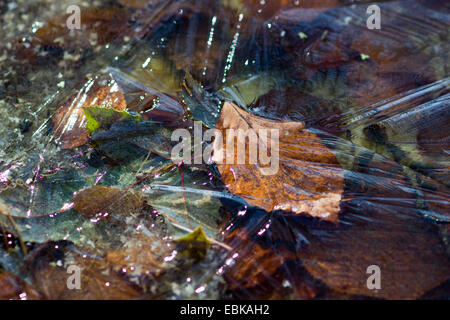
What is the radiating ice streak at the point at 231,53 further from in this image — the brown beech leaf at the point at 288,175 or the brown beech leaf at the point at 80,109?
the brown beech leaf at the point at 80,109

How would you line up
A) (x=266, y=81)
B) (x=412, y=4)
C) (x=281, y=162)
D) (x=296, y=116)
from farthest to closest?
1. (x=412, y=4)
2. (x=266, y=81)
3. (x=296, y=116)
4. (x=281, y=162)

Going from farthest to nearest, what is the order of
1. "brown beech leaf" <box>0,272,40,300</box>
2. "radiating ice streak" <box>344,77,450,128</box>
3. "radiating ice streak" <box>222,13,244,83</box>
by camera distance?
1. "radiating ice streak" <box>222,13,244,83</box>
2. "radiating ice streak" <box>344,77,450,128</box>
3. "brown beech leaf" <box>0,272,40,300</box>

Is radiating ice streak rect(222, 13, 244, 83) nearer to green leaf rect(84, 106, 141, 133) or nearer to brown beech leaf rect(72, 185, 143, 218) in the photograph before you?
green leaf rect(84, 106, 141, 133)

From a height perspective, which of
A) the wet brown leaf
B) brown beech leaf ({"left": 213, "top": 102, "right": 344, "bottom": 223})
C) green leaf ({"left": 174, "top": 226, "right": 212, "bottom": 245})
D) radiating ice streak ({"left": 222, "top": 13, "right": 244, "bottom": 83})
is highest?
the wet brown leaf

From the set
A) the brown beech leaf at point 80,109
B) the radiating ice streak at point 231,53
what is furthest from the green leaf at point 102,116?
the radiating ice streak at point 231,53

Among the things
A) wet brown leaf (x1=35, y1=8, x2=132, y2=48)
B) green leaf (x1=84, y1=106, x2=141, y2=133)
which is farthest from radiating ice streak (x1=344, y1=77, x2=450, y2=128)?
wet brown leaf (x1=35, y1=8, x2=132, y2=48)

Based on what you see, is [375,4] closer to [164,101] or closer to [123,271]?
[164,101]

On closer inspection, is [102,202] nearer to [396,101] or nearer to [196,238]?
[196,238]
